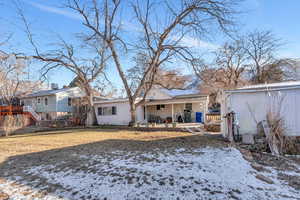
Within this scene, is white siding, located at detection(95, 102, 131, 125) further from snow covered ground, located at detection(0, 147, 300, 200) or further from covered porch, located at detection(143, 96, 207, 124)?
snow covered ground, located at detection(0, 147, 300, 200)

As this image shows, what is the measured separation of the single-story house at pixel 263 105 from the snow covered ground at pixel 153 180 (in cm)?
340

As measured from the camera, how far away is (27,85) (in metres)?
22.5

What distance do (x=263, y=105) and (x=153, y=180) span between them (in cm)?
656

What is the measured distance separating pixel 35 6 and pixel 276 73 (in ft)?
86.2

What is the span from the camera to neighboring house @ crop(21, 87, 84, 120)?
21.0 metres

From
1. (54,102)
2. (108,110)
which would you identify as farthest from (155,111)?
(54,102)

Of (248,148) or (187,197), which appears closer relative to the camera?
(187,197)

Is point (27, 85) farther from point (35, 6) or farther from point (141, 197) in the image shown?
point (141, 197)

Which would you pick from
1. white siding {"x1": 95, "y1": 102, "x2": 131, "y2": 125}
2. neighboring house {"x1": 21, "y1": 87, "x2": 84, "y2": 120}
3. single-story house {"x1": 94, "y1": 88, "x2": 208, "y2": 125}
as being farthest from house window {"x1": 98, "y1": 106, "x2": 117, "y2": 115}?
neighboring house {"x1": 21, "y1": 87, "x2": 84, "y2": 120}

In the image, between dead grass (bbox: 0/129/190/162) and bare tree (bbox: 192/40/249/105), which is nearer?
dead grass (bbox: 0/129/190/162)

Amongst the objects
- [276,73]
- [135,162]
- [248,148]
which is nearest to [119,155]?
Answer: [135,162]

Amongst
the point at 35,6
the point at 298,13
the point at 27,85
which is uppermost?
the point at 35,6

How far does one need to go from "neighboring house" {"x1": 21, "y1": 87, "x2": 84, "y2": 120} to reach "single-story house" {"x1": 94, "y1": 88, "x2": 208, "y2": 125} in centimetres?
662

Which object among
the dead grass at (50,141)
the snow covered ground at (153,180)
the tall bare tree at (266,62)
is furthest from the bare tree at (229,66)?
the snow covered ground at (153,180)
